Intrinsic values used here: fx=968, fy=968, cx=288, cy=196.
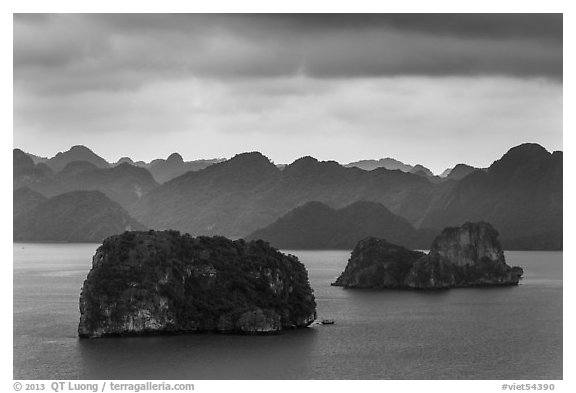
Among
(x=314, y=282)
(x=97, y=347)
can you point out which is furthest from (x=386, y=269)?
(x=97, y=347)

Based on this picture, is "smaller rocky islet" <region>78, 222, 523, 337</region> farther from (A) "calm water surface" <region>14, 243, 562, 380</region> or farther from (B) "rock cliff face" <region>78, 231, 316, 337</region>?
(A) "calm water surface" <region>14, 243, 562, 380</region>

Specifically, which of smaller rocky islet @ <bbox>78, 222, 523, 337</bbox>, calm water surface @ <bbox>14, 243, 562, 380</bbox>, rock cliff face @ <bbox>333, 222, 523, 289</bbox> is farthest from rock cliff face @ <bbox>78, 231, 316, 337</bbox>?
rock cliff face @ <bbox>333, 222, 523, 289</bbox>

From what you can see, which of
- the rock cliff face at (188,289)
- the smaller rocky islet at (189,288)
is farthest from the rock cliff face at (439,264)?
the rock cliff face at (188,289)

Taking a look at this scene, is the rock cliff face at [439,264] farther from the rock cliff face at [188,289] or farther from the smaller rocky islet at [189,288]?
the rock cliff face at [188,289]

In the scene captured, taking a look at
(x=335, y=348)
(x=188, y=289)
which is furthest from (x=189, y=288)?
(x=335, y=348)

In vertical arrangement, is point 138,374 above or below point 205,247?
below
